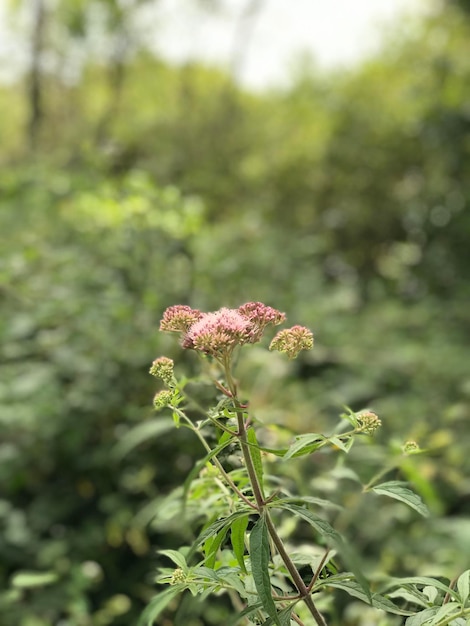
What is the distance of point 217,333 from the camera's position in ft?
1.57

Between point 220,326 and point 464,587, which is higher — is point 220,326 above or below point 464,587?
above

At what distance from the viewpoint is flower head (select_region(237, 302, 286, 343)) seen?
1.65ft

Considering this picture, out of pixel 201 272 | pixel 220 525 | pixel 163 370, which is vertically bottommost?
pixel 220 525

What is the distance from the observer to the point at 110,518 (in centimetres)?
161

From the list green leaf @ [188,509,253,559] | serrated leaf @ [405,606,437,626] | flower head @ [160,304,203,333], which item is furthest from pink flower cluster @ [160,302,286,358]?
serrated leaf @ [405,606,437,626]

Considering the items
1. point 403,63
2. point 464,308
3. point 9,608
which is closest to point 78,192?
point 9,608

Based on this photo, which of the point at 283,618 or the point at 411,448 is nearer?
the point at 283,618

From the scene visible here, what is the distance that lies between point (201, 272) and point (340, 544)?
81.0 inches

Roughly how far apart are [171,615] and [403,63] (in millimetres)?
5742

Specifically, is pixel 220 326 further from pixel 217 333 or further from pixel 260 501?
pixel 260 501

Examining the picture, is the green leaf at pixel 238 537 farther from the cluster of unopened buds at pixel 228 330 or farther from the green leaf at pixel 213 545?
the cluster of unopened buds at pixel 228 330

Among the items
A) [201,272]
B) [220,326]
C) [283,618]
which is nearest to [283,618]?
[283,618]

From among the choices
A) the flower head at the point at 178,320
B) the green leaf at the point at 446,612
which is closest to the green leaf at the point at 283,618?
the green leaf at the point at 446,612

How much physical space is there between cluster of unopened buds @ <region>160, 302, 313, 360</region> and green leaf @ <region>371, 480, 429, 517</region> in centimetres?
12
